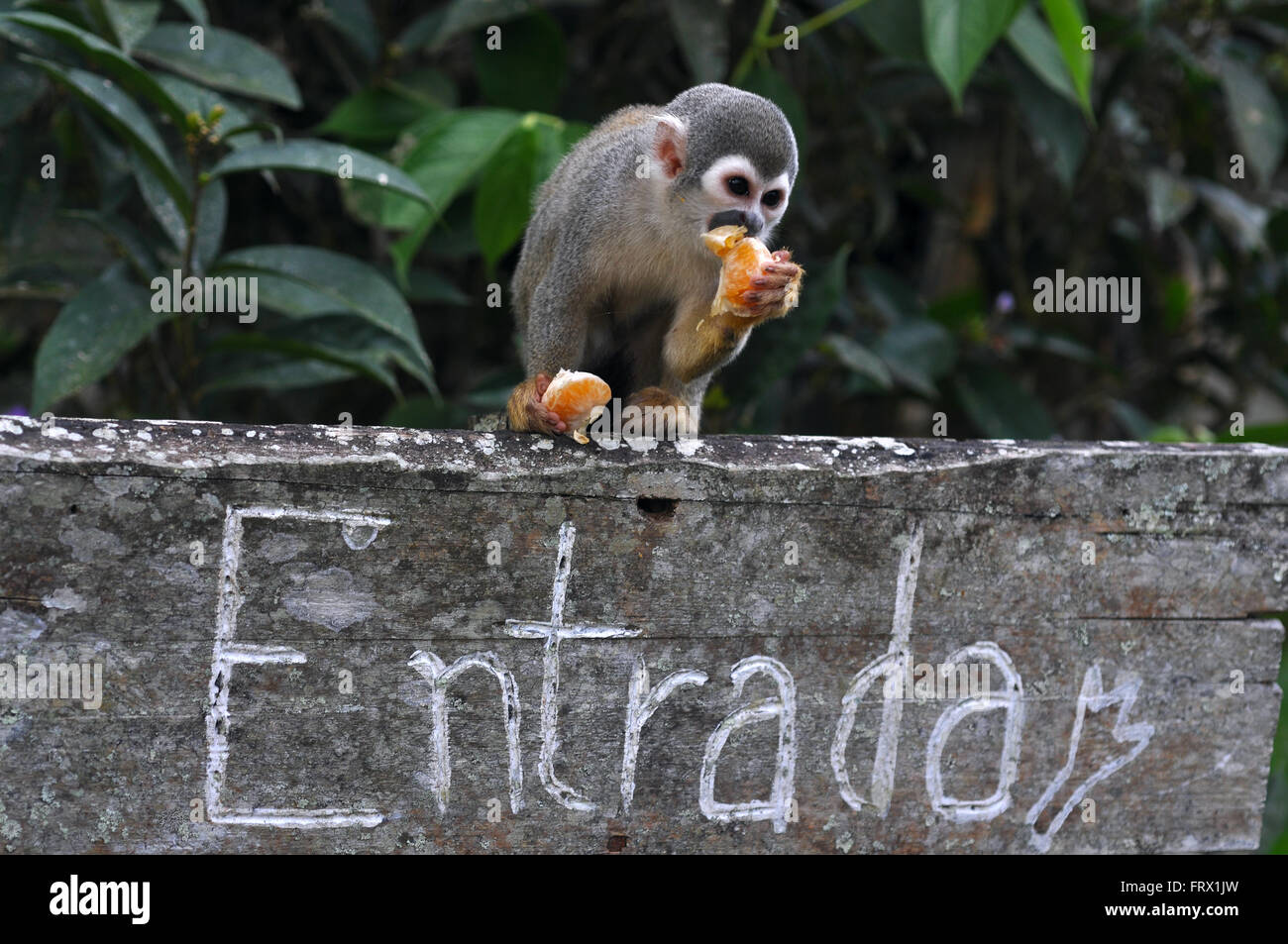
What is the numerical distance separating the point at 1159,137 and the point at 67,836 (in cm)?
411

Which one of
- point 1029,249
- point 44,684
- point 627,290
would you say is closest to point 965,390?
point 1029,249

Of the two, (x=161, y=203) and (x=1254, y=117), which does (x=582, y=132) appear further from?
(x=1254, y=117)

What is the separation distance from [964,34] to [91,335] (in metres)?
2.03

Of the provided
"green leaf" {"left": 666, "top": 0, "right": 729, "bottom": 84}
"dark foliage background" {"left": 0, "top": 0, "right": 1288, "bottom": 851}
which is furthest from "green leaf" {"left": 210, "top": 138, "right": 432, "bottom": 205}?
"green leaf" {"left": 666, "top": 0, "right": 729, "bottom": 84}

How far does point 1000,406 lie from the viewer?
3.81m

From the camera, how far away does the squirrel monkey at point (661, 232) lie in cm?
223

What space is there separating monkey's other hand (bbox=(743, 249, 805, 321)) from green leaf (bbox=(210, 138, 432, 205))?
2.73 ft

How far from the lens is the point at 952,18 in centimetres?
279

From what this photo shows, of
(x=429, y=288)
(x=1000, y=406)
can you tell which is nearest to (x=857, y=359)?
(x=1000, y=406)

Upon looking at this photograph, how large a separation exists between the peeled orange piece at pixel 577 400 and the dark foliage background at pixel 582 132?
0.79m

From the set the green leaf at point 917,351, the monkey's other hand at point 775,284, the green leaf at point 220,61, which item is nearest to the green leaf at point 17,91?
the green leaf at point 220,61

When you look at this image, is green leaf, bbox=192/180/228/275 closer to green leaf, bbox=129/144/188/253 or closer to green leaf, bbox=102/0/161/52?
green leaf, bbox=129/144/188/253

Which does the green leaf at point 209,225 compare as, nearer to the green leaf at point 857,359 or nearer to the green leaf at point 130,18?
the green leaf at point 130,18

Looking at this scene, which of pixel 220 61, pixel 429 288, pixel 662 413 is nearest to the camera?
pixel 662 413
